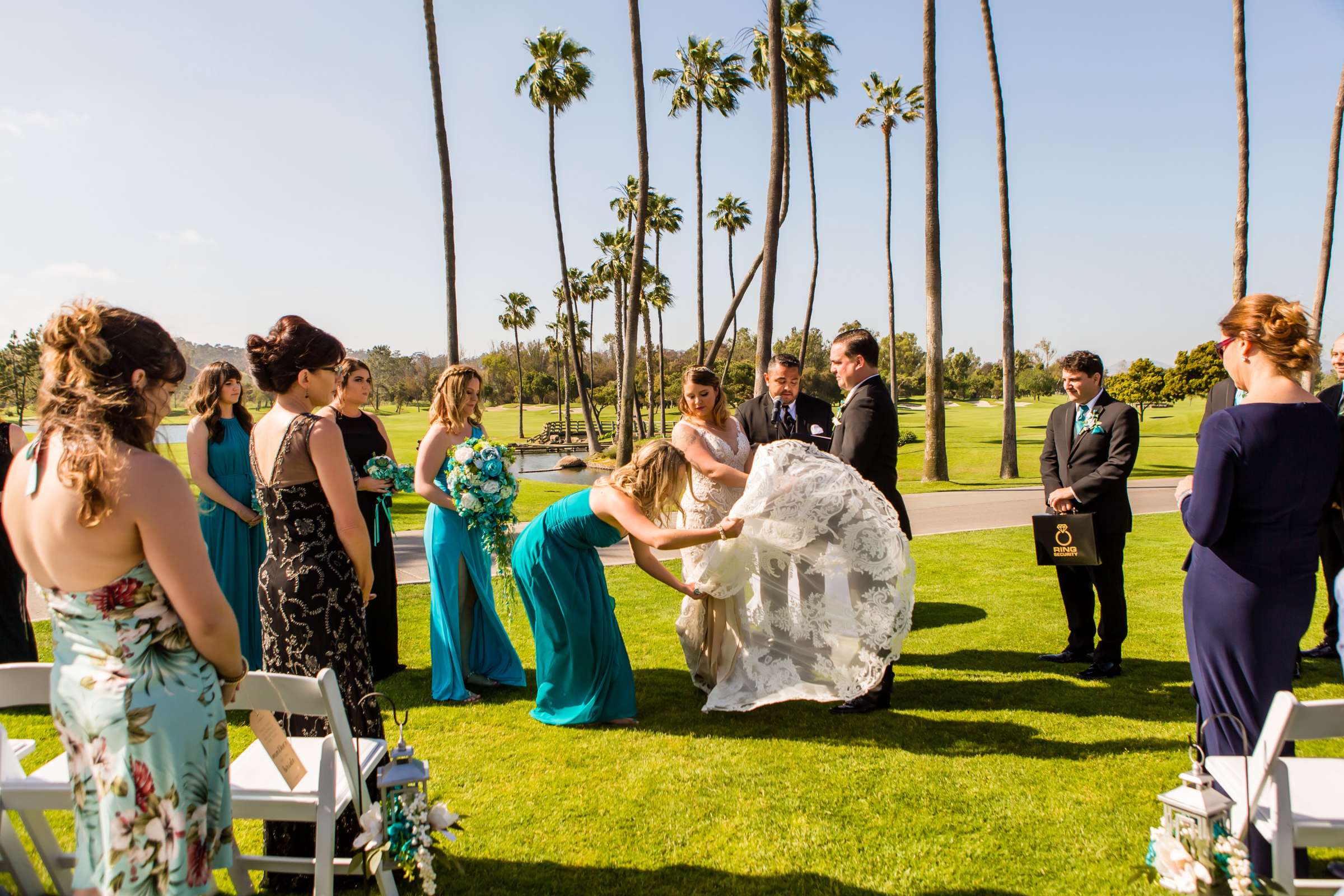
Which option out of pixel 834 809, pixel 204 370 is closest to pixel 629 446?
pixel 204 370

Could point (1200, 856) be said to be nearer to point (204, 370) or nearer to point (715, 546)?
point (715, 546)

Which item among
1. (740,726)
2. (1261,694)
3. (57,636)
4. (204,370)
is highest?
(204,370)

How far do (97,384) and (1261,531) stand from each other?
398cm

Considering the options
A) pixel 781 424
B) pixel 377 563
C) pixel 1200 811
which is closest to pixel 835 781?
pixel 1200 811

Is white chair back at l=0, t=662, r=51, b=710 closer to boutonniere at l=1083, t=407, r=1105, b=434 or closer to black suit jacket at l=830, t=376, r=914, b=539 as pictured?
black suit jacket at l=830, t=376, r=914, b=539

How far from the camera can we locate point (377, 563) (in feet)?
20.5

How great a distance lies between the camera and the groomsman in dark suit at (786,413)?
6.19 metres

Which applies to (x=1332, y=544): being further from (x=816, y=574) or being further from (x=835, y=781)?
(x=835, y=781)

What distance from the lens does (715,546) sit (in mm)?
5316

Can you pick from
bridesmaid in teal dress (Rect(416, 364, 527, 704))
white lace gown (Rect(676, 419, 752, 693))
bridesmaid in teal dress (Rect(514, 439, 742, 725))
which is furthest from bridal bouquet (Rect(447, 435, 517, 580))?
white lace gown (Rect(676, 419, 752, 693))

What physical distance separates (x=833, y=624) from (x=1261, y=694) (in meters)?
2.48

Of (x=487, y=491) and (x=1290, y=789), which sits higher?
(x=487, y=491)

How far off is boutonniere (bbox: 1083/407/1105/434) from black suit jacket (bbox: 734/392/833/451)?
6.11 ft

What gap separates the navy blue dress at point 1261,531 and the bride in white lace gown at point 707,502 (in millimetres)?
2922
